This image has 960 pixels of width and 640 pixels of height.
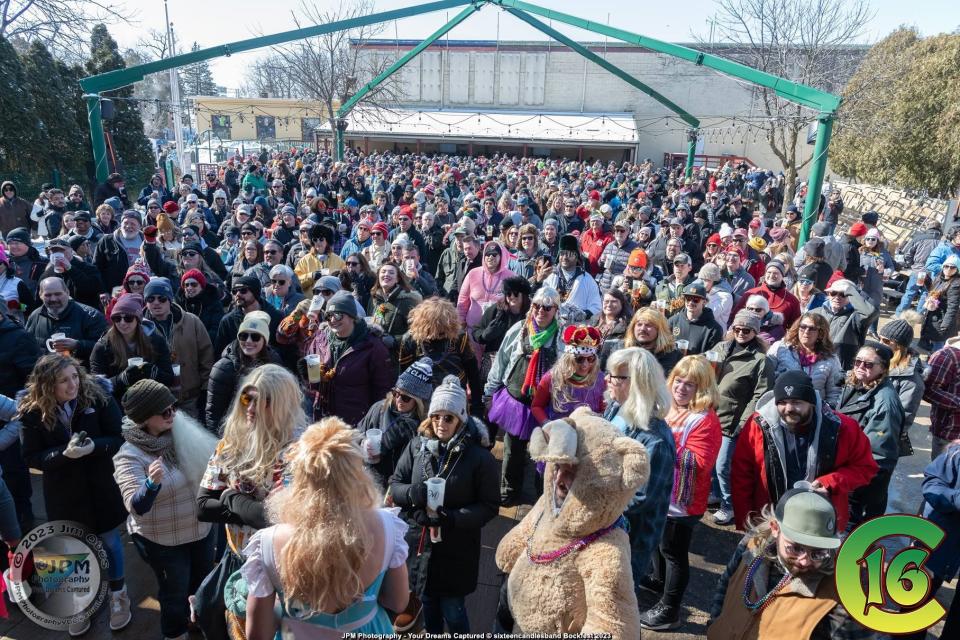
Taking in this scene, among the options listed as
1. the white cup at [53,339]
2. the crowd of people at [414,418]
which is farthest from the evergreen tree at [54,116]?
the white cup at [53,339]

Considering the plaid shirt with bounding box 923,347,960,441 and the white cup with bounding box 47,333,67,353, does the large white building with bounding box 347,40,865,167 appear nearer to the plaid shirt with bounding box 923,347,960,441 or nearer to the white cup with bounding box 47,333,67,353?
the plaid shirt with bounding box 923,347,960,441

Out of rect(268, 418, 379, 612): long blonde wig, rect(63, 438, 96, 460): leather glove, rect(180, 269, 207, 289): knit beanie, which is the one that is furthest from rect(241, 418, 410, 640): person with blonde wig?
rect(180, 269, 207, 289): knit beanie

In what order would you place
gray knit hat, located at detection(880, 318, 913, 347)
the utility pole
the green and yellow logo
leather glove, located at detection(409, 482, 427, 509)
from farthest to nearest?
1. the utility pole
2. gray knit hat, located at detection(880, 318, 913, 347)
3. leather glove, located at detection(409, 482, 427, 509)
4. the green and yellow logo

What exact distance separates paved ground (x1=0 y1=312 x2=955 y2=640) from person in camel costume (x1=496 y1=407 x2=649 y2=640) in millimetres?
1626

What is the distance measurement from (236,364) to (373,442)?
1.56 m

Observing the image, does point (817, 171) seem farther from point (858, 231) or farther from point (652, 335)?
point (652, 335)

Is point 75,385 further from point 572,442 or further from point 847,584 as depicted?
point 847,584

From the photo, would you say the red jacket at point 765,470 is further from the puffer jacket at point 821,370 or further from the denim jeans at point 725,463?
the denim jeans at point 725,463

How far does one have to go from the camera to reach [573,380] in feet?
13.7

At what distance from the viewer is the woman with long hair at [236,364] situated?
4.07 meters

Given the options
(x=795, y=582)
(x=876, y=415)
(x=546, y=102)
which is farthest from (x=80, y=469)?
(x=546, y=102)

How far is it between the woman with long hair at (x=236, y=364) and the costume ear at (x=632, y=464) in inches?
106

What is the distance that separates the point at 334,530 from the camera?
6.51 ft

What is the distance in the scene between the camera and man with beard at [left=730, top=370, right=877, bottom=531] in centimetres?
333
